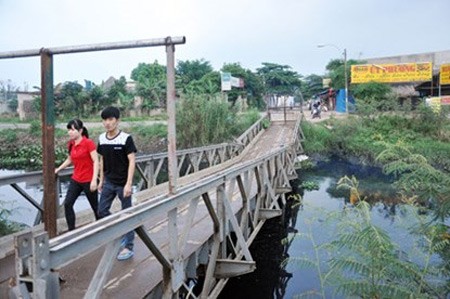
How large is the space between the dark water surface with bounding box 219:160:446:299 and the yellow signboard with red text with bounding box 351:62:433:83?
14607mm

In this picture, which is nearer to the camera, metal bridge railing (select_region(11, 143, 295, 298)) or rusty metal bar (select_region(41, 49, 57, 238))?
metal bridge railing (select_region(11, 143, 295, 298))

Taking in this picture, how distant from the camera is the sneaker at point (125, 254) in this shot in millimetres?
4109

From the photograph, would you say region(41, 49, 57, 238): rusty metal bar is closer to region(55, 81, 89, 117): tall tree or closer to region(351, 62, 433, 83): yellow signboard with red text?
region(55, 81, 89, 117): tall tree

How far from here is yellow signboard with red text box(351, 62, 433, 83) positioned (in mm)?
29578

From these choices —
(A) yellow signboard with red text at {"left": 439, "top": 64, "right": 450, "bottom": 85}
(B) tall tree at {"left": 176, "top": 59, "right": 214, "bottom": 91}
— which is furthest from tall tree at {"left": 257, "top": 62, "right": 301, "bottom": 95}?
(A) yellow signboard with red text at {"left": 439, "top": 64, "right": 450, "bottom": 85}

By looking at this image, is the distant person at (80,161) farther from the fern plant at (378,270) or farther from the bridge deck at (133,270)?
the fern plant at (378,270)

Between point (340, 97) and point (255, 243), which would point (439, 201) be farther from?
point (340, 97)

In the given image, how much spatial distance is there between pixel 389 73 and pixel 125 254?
3044cm

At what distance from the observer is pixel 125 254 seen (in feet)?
13.5

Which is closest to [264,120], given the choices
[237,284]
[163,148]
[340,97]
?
[163,148]

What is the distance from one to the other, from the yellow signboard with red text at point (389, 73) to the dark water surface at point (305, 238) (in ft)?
47.9

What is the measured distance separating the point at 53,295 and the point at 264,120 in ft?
75.4

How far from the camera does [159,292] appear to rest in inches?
144

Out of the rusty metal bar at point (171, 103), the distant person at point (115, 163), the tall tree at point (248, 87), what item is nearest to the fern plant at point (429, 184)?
the rusty metal bar at point (171, 103)
